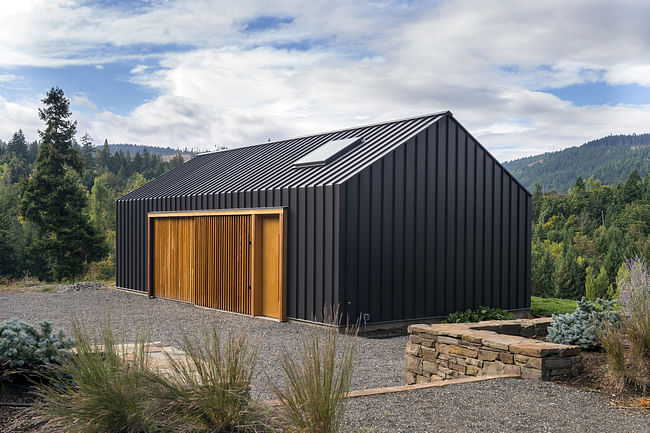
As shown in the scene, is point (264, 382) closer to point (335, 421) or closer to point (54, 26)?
point (335, 421)

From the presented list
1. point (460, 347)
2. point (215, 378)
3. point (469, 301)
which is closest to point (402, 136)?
point (469, 301)

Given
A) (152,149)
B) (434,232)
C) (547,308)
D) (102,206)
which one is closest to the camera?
(434,232)

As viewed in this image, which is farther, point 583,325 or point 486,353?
point 583,325

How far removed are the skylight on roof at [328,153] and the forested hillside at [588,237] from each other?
43414 millimetres

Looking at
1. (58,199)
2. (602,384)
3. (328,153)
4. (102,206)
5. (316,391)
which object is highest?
(102,206)

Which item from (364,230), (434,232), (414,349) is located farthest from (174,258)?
(414,349)

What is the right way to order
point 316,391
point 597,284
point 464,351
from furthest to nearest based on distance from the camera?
point 597,284, point 464,351, point 316,391

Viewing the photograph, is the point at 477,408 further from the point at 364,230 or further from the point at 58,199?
the point at 58,199

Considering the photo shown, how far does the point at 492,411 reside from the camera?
4273mm

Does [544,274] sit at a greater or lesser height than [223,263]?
lesser

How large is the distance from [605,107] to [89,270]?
98.0 meters

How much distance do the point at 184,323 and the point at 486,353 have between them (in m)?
5.99

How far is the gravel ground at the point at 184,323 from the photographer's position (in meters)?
6.18

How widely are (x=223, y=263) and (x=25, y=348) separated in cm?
723
